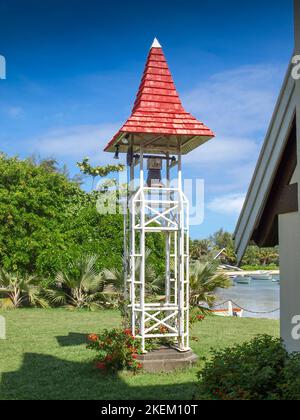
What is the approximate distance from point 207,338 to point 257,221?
6.51 meters

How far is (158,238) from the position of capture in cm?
1980

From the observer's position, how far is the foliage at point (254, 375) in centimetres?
497

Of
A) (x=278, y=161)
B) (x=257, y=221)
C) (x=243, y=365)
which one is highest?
(x=278, y=161)

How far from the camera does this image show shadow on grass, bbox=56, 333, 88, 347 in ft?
37.1

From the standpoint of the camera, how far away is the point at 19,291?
1800 centimetres

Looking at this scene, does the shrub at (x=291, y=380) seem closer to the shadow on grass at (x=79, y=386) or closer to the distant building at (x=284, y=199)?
the distant building at (x=284, y=199)

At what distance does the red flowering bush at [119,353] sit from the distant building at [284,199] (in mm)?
3267

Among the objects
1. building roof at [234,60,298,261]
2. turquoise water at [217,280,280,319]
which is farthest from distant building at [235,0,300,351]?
turquoise water at [217,280,280,319]

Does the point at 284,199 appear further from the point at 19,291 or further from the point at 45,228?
the point at 45,228

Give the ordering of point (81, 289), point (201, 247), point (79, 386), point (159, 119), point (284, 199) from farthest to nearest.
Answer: point (201, 247), point (81, 289), point (159, 119), point (79, 386), point (284, 199)

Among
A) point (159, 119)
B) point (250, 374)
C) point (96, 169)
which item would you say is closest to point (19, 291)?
point (159, 119)

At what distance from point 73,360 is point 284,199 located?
224 inches

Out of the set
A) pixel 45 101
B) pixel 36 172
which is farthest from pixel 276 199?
pixel 45 101

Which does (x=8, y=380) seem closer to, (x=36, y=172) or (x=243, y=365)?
(x=243, y=365)
